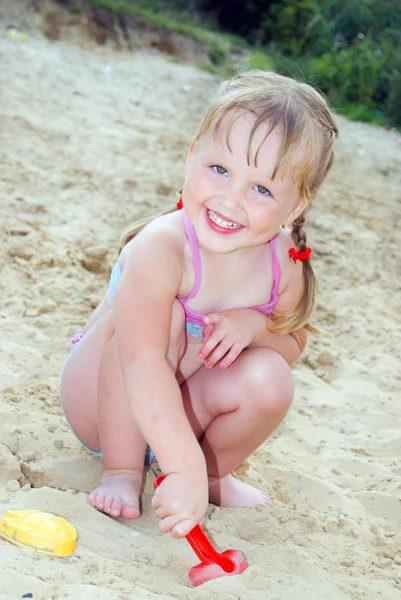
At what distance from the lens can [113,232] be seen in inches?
129

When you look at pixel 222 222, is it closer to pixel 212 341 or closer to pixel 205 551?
pixel 212 341

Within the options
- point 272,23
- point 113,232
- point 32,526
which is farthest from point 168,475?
point 272,23

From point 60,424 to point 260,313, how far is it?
2.08 ft

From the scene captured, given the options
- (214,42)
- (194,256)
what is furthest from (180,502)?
(214,42)

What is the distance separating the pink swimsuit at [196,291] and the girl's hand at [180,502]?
1.44 ft

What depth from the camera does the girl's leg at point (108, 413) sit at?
1.75 metres

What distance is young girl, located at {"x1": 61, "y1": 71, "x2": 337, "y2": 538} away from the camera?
1.61m

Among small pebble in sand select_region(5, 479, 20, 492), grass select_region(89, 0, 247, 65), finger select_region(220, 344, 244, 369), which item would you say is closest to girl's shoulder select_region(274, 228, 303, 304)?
finger select_region(220, 344, 244, 369)

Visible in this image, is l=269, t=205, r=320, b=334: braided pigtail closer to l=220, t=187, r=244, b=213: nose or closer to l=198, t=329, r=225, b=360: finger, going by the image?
l=198, t=329, r=225, b=360: finger

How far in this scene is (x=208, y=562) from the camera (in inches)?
59.4

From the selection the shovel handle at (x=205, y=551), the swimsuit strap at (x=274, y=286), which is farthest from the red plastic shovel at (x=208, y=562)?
the swimsuit strap at (x=274, y=286)

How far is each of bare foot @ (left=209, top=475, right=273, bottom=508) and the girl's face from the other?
23.8 inches

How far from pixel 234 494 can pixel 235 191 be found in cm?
76

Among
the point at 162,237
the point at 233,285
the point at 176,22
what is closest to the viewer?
the point at 162,237
